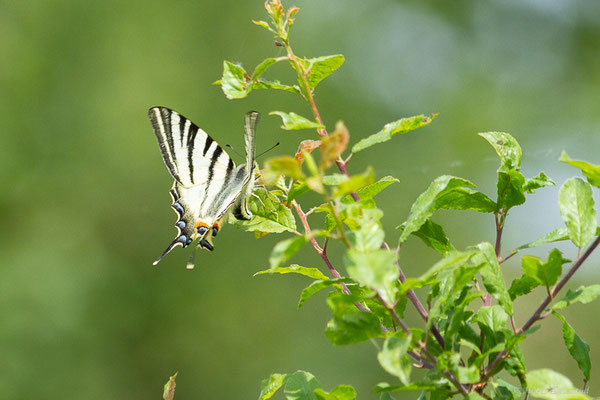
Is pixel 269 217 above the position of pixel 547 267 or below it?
above

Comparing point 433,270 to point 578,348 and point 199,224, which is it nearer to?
point 578,348

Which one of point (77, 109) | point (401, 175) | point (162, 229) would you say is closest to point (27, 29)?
point (77, 109)

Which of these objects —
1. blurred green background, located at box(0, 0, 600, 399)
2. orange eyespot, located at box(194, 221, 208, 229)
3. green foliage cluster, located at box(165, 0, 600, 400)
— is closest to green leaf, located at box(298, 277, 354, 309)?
green foliage cluster, located at box(165, 0, 600, 400)

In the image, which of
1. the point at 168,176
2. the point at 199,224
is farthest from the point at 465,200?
the point at 168,176

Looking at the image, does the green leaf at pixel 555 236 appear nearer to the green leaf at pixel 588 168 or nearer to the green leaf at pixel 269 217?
the green leaf at pixel 588 168

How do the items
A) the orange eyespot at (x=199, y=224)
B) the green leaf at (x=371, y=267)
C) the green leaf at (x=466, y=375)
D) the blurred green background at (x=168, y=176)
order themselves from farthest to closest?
the blurred green background at (x=168, y=176), the orange eyespot at (x=199, y=224), the green leaf at (x=466, y=375), the green leaf at (x=371, y=267)

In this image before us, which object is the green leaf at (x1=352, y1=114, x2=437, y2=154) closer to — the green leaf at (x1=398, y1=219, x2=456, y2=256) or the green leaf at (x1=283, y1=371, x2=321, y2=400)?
the green leaf at (x1=398, y1=219, x2=456, y2=256)

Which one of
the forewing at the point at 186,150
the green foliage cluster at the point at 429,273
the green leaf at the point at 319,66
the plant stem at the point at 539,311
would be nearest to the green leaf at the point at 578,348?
the green foliage cluster at the point at 429,273

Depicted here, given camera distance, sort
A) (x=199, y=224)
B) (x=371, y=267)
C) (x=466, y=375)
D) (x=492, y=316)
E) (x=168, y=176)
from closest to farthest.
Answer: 1. (x=371, y=267)
2. (x=466, y=375)
3. (x=492, y=316)
4. (x=199, y=224)
5. (x=168, y=176)
